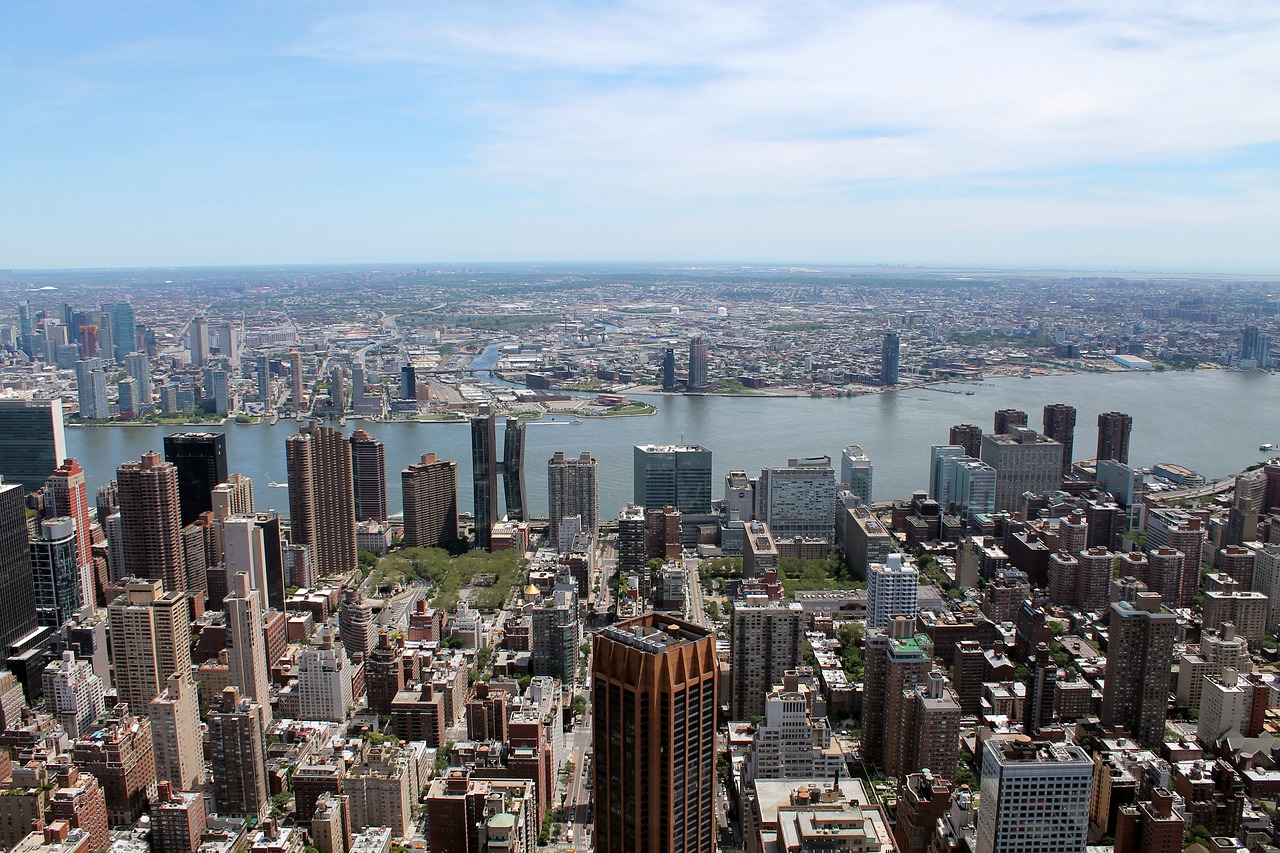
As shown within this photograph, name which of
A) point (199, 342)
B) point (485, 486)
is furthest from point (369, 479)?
point (199, 342)

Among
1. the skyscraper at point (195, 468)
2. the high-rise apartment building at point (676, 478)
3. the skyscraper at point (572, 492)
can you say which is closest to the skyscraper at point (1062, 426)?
the high-rise apartment building at point (676, 478)

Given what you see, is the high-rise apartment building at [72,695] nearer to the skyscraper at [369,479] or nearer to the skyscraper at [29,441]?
the skyscraper at [369,479]

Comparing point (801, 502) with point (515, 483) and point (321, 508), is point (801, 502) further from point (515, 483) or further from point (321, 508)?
point (321, 508)

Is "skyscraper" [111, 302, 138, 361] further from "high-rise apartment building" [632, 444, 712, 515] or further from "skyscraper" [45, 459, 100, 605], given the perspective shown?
"high-rise apartment building" [632, 444, 712, 515]

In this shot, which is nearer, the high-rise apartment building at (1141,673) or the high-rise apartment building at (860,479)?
the high-rise apartment building at (1141,673)

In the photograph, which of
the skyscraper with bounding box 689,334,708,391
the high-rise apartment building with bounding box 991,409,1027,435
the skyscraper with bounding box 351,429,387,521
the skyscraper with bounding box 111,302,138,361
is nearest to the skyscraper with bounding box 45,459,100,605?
the skyscraper with bounding box 351,429,387,521

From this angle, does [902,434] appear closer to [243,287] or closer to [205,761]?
[205,761]
